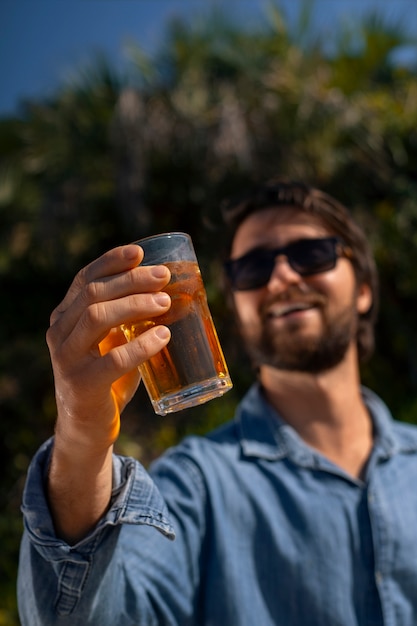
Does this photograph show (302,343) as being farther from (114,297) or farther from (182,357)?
(114,297)

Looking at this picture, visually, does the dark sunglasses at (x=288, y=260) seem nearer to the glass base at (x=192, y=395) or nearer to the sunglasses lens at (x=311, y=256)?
the sunglasses lens at (x=311, y=256)

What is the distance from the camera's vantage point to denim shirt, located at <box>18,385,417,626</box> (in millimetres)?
1435

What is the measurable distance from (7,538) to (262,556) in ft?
12.4

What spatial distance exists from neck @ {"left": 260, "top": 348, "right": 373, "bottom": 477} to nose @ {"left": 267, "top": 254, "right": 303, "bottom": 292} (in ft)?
1.05

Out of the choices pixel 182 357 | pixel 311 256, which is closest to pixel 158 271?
pixel 182 357

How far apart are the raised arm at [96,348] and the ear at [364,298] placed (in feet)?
5.84

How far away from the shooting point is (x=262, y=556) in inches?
76.6

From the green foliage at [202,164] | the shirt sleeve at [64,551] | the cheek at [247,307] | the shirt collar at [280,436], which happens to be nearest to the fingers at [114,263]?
the shirt sleeve at [64,551]

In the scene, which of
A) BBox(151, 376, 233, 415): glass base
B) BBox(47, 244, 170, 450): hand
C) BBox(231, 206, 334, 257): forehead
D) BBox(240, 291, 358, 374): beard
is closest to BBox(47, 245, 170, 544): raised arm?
BBox(47, 244, 170, 450): hand

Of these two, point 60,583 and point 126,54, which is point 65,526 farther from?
point 126,54

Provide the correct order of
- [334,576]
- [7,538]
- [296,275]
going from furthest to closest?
[7,538] → [296,275] → [334,576]

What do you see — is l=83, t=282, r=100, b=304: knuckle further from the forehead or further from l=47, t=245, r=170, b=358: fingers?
the forehead

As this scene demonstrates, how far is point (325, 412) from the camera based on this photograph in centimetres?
241

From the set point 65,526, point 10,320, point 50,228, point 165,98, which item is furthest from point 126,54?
point 65,526
